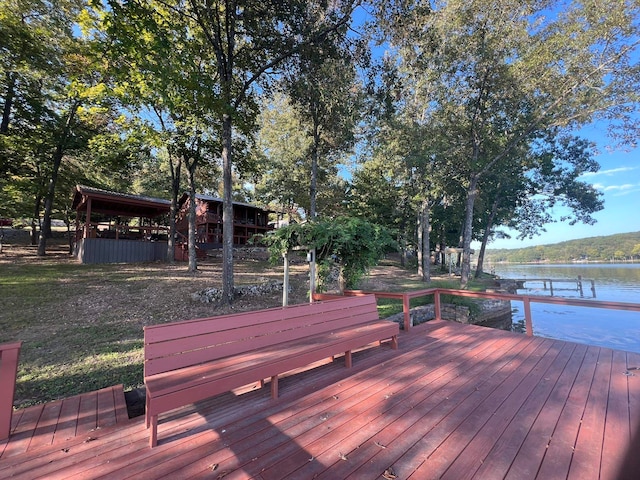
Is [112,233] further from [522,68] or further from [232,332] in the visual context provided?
[522,68]

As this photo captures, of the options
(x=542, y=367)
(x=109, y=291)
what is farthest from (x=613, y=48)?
(x=109, y=291)

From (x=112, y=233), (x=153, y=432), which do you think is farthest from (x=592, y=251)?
(x=153, y=432)

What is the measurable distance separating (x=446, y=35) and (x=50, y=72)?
17174 mm

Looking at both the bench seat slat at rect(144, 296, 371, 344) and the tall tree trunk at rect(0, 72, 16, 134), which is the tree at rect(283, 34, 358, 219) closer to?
the bench seat slat at rect(144, 296, 371, 344)

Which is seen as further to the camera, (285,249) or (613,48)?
(613,48)

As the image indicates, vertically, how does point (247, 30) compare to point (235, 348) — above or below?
above

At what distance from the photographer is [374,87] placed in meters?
9.31

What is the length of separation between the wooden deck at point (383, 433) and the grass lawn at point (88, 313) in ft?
4.79

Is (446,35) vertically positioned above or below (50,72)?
above

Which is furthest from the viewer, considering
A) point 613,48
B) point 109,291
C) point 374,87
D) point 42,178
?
point 42,178

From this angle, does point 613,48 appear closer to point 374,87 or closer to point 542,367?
point 374,87

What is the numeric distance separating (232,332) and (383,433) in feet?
5.48

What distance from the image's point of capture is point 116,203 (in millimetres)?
14852

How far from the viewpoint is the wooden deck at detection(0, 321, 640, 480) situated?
6.04 feet
